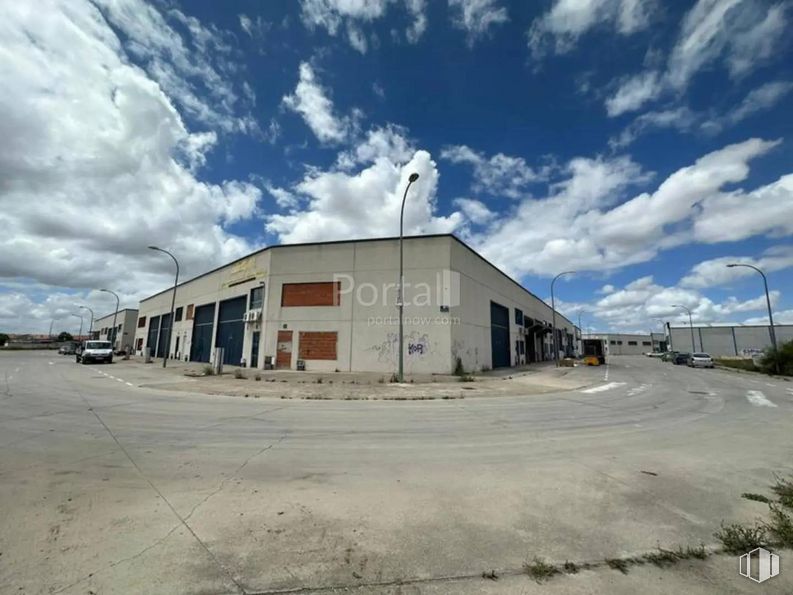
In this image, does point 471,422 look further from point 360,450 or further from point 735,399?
point 735,399

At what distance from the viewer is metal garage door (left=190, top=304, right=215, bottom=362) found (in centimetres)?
3947

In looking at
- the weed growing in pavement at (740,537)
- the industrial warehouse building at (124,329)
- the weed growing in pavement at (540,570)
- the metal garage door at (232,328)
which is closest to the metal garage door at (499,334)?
the metal garage door at (232,328)

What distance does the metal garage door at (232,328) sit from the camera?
33.2m

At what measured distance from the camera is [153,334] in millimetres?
59438

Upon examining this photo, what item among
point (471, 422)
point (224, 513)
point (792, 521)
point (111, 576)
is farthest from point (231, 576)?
point (471, 422)

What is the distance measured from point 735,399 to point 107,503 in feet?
65.1

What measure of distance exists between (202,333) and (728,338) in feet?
341

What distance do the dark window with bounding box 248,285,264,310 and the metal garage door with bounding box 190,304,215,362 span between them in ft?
31.6

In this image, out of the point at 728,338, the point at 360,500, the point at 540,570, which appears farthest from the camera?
the point at 728,338

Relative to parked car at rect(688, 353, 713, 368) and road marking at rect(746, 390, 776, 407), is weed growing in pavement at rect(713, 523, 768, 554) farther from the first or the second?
parked car at rect(688, 353, 713, 368)

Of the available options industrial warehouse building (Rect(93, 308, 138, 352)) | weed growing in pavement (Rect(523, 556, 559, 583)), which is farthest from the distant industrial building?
weed growing in pavement (Rect(523, 556, 559, 583))

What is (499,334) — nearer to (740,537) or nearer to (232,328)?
(232,328)

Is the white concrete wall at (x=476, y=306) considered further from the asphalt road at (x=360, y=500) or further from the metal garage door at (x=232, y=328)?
the metal garage door at (x=232, y=328)

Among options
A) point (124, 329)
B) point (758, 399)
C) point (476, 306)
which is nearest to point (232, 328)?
point (476, 306)
